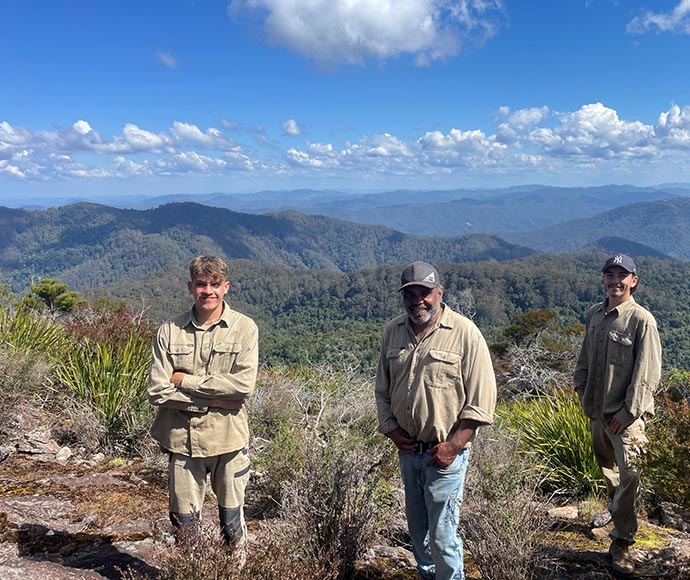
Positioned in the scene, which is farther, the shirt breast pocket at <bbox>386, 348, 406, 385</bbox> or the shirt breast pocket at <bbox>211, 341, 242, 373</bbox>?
the shirt breast pocket at <bbox>211, 341, 242, 373</bbox>

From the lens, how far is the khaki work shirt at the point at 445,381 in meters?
2.34

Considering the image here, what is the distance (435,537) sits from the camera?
Answer: 2.36 metres

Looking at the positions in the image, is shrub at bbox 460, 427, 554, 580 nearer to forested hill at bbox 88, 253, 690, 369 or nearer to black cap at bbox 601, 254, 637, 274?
black cap at bbox 601, 254, 637, 274

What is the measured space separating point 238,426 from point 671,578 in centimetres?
244

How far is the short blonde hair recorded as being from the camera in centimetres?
258

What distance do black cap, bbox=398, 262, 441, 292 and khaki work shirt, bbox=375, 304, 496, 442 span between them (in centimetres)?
21

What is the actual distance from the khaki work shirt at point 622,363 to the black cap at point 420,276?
4.67ft

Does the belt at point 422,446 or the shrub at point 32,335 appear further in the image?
the shrub at point 32,335

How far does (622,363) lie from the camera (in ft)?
9.95

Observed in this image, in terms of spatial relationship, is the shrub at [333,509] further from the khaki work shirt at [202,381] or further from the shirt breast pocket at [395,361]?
the shirt breast pocket at [395,361]

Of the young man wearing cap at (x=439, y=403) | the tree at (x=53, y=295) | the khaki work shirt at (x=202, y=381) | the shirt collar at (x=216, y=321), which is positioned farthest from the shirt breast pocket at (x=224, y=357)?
the tree at (x=53, y=295)

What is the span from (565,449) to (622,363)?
1.72 metres

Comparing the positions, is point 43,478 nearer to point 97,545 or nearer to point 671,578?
point 97,545

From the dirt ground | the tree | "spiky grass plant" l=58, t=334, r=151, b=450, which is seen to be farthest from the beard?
the tree
